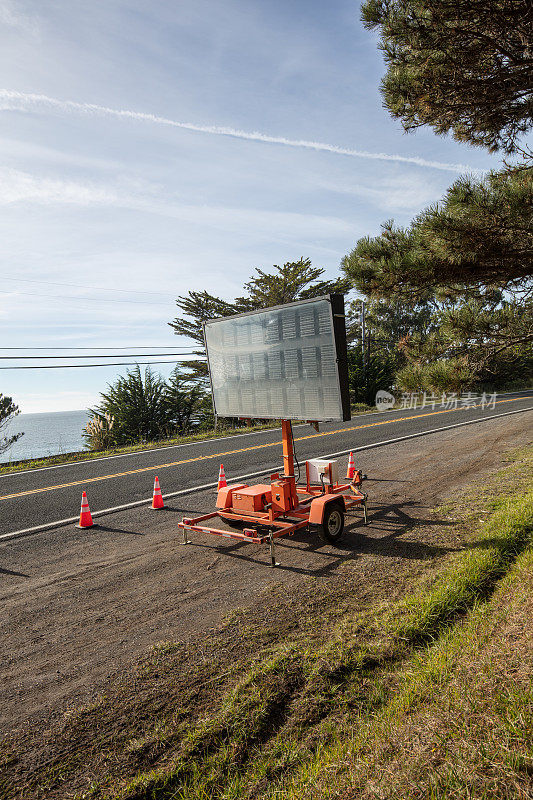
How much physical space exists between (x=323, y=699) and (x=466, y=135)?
25.3 ft

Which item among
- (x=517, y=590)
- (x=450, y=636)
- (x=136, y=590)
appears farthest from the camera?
(x=136, y=590)

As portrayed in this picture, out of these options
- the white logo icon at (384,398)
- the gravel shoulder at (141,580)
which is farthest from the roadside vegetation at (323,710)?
the white logo icon at (384,398)

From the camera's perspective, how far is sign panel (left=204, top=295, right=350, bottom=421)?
5.65 m

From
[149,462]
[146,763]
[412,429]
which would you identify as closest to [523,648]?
[146,763]

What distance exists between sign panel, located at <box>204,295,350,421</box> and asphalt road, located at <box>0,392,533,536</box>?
12.9 feet

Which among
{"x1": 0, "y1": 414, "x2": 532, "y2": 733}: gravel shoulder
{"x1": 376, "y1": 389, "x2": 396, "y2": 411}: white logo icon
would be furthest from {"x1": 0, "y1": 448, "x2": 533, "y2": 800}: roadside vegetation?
{"x1": 376, "y1": 389, "x2": 396, "y2": 411}: white logo icon

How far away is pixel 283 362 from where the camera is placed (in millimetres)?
6336

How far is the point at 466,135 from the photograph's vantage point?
23.8 feet

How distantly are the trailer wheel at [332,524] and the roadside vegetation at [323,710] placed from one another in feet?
4.63

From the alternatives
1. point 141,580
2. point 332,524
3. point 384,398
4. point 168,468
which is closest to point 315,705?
point 141,580

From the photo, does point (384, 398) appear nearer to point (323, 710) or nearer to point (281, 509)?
point (281, 509)

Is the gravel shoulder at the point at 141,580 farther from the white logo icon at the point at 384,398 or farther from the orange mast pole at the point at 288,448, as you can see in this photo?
the white logo icon at the point at 384,398

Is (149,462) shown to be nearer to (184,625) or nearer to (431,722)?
(184,625)

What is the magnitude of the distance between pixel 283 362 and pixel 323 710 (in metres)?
3.98
